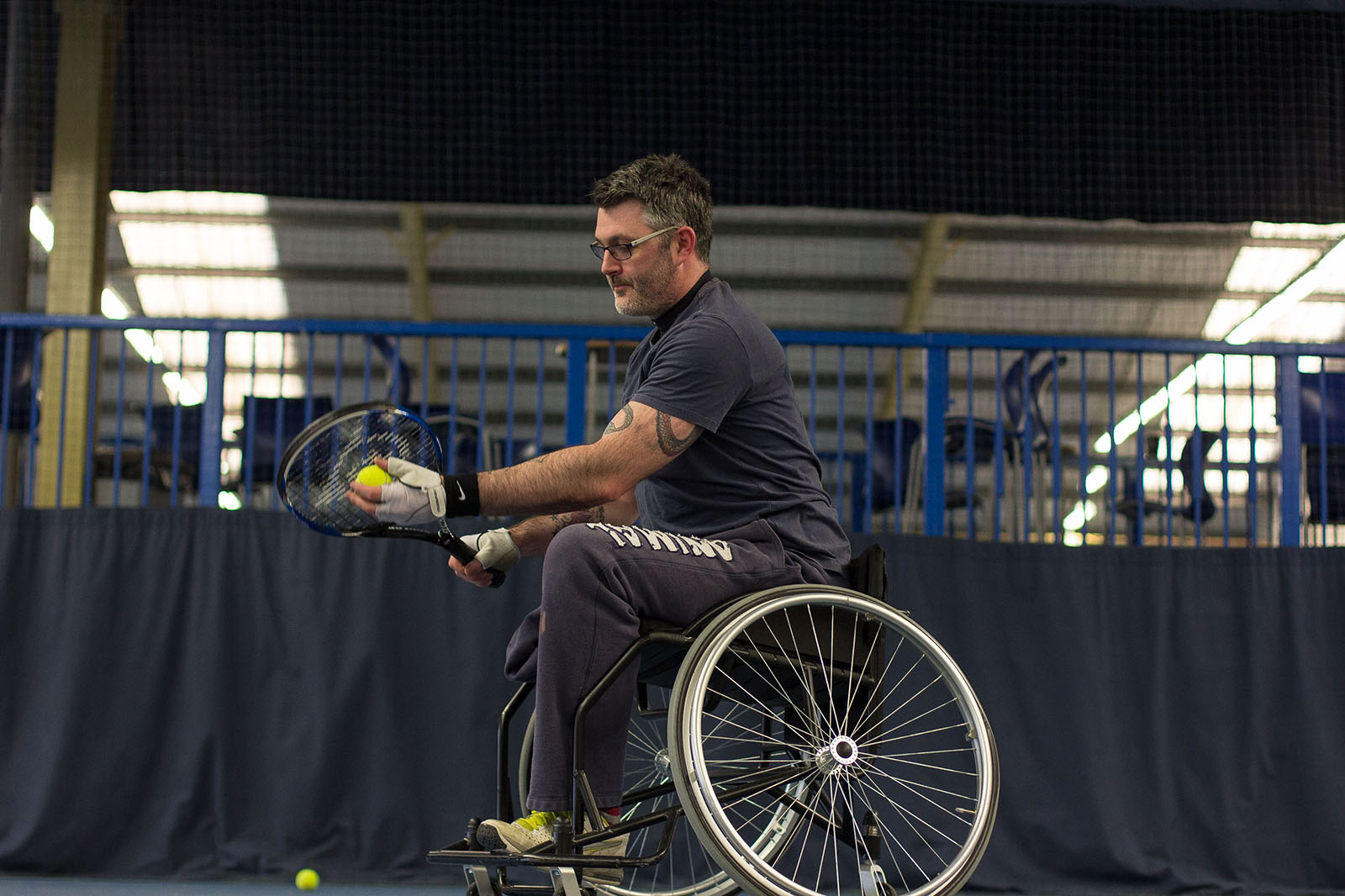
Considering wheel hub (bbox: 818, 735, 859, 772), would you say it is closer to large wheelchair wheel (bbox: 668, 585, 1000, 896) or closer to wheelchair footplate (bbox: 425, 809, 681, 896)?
large wheelchair wheel (bbox: 668, 585, 1000, 896)

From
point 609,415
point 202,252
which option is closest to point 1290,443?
point 609,415

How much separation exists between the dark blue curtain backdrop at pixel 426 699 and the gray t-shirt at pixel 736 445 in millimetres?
1425

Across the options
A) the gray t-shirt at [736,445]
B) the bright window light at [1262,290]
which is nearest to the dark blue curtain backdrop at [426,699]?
the gray t-shirt at [736,445]

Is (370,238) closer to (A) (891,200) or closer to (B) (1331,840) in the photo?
(A) (891,200)

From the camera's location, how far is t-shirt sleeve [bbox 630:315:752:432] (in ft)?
6.76

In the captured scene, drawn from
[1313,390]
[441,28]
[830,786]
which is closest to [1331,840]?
[1313,390]

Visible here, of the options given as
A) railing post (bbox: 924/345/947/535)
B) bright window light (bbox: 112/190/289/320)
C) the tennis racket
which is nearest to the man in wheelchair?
the tennis racket

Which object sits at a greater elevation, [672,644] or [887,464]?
[887,464]

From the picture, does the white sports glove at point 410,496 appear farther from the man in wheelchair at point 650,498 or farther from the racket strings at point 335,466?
the racket strings at point 335,466

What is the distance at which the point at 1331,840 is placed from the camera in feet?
11.3

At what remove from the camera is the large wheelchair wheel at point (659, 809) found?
2197 mm

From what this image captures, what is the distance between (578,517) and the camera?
2363 mm

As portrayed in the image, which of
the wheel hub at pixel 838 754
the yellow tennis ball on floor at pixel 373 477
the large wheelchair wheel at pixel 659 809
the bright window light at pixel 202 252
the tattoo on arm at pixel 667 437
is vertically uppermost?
the bright window light at pixel 202 252

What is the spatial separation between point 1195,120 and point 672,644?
3.56m
